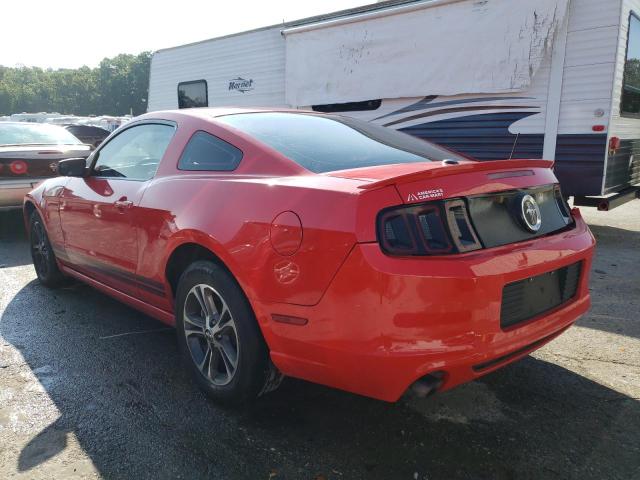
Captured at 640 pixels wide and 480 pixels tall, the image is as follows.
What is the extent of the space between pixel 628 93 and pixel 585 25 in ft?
3.59

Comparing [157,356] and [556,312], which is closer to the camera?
[556,312]

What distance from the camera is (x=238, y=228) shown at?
2.39 meters

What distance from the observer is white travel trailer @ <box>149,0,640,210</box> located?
5.99 meters

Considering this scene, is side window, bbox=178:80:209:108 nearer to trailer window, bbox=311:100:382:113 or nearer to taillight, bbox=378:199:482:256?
trailer window, bbox=311:100:382:113

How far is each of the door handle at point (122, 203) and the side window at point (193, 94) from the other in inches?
295

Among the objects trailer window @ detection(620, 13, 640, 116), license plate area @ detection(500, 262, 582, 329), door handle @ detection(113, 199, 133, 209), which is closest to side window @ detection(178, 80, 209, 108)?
trailer window @ detection(620, 13, 640, 116)

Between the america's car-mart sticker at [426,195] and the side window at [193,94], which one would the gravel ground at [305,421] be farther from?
the side window at [193,94]

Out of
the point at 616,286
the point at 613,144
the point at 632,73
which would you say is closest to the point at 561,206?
the point at 616,286

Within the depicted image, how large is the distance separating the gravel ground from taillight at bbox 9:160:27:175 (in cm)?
359

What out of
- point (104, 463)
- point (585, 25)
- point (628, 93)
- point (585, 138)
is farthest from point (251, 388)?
point (628, 93)

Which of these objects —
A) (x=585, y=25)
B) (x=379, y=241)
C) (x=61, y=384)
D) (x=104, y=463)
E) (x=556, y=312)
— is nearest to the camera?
(x=379, y=241)

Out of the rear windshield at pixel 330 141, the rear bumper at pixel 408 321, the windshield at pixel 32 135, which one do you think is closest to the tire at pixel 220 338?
the rear bumper at pixel 408 321

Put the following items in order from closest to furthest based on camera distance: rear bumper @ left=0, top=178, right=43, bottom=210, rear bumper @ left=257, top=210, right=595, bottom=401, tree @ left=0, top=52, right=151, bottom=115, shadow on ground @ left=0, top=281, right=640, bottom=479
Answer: rear bumper @ left=257, top=210, right=595, bottom=401 < shadow on ground @ left=0, top=281, right=640, bottom=479 < rear bumper @ left=0, top=178, right=43, bottom=210 < tree @ left=0, top=52, right=151, bottom=115

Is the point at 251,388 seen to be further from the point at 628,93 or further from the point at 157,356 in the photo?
the point at 628,93
